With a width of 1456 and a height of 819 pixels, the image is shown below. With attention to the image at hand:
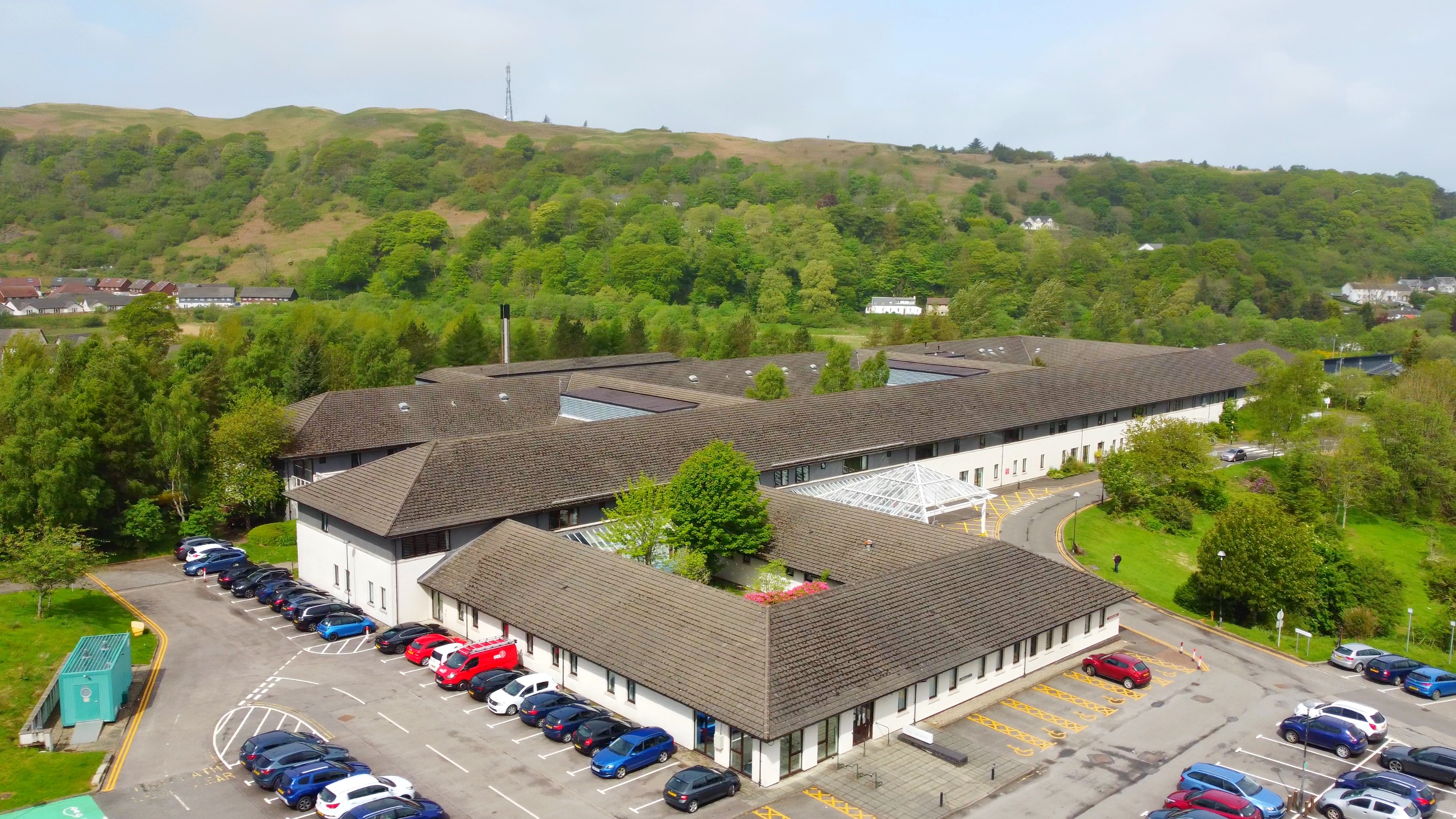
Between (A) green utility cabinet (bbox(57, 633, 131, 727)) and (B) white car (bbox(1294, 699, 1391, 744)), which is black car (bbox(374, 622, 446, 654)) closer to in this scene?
(A) green utility cabinet (bbox(57, 633, 131, 727))

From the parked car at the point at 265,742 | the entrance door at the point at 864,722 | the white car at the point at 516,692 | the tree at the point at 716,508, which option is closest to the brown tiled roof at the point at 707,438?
the tree at the point at 716,508

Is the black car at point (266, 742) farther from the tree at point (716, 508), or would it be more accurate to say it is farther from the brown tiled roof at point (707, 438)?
the tree at point (716, 508)

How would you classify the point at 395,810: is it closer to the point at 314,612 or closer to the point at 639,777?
the point at 639,777

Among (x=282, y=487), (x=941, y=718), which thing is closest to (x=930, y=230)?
(x=282, y=487)

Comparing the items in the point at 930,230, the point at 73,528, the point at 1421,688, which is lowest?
the point at 1421,688

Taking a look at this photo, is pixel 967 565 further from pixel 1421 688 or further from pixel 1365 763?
pixel 1421 688
